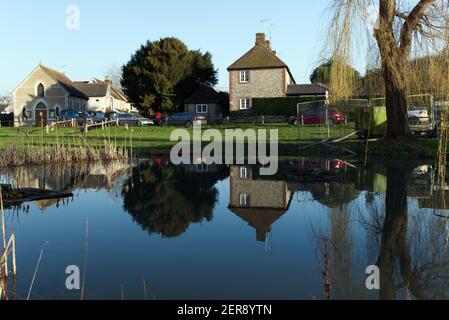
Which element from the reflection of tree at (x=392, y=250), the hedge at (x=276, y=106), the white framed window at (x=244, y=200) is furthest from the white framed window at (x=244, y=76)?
the reflection of tree at (x=392, y=250)

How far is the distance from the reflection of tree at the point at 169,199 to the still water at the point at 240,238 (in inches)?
1.1

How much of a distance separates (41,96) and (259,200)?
176 ft

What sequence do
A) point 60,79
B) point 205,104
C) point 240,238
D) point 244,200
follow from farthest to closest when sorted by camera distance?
1. point 60,79
2. point 205,104
3. point 244,200
4. point 240,238

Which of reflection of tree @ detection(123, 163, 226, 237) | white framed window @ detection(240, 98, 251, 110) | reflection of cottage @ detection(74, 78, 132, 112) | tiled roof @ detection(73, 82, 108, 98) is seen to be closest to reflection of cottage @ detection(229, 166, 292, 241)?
reflection of tree @ detection(123, 163, 226, 237)

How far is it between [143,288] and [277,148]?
55.2 ft

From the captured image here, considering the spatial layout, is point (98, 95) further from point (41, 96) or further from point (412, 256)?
point (412, 256)

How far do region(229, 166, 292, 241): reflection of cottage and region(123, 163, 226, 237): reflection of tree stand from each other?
57cm

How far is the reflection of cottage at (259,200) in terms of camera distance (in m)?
7.43

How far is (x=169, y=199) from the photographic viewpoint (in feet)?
31.3

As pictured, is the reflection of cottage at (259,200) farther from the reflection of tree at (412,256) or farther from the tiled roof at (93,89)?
the tiled roof at (93,89)

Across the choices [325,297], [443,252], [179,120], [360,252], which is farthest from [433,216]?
[179,120]

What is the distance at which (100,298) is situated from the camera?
13.7ft

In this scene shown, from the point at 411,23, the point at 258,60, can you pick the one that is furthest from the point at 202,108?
the point at 411,23
